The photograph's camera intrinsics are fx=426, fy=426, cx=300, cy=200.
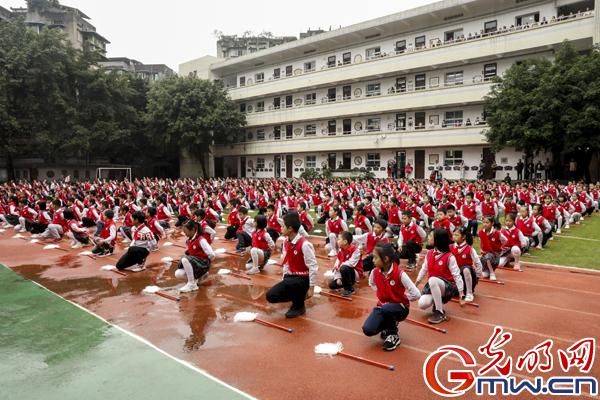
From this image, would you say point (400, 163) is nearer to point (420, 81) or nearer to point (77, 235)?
point (420, 81)

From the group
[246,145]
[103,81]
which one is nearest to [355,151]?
[246,145]

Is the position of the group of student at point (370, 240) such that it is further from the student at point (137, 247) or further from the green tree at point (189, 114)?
the green tree at point (189, 114)

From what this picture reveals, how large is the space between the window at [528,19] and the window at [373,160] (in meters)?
12.2

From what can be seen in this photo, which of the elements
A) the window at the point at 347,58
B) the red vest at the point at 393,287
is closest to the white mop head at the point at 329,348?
the red vest at the point at 393,287

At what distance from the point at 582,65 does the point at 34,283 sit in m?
22.1

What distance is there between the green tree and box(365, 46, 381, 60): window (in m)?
12.1

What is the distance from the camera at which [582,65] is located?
19016 millimetres

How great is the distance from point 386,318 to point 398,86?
91.8ft

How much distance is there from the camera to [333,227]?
9086mm

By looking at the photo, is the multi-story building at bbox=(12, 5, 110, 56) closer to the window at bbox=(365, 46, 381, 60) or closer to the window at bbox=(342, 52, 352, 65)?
the window at bbox=(342, 52, 352, 65)

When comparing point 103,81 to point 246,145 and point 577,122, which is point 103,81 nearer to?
point 246,145

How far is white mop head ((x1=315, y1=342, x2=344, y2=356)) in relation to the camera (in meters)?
4.59

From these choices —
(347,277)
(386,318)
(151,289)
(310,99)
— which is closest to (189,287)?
(151,289)

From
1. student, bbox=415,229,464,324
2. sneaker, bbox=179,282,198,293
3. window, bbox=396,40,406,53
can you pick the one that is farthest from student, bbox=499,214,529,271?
window, bbox=396,40,406,53
